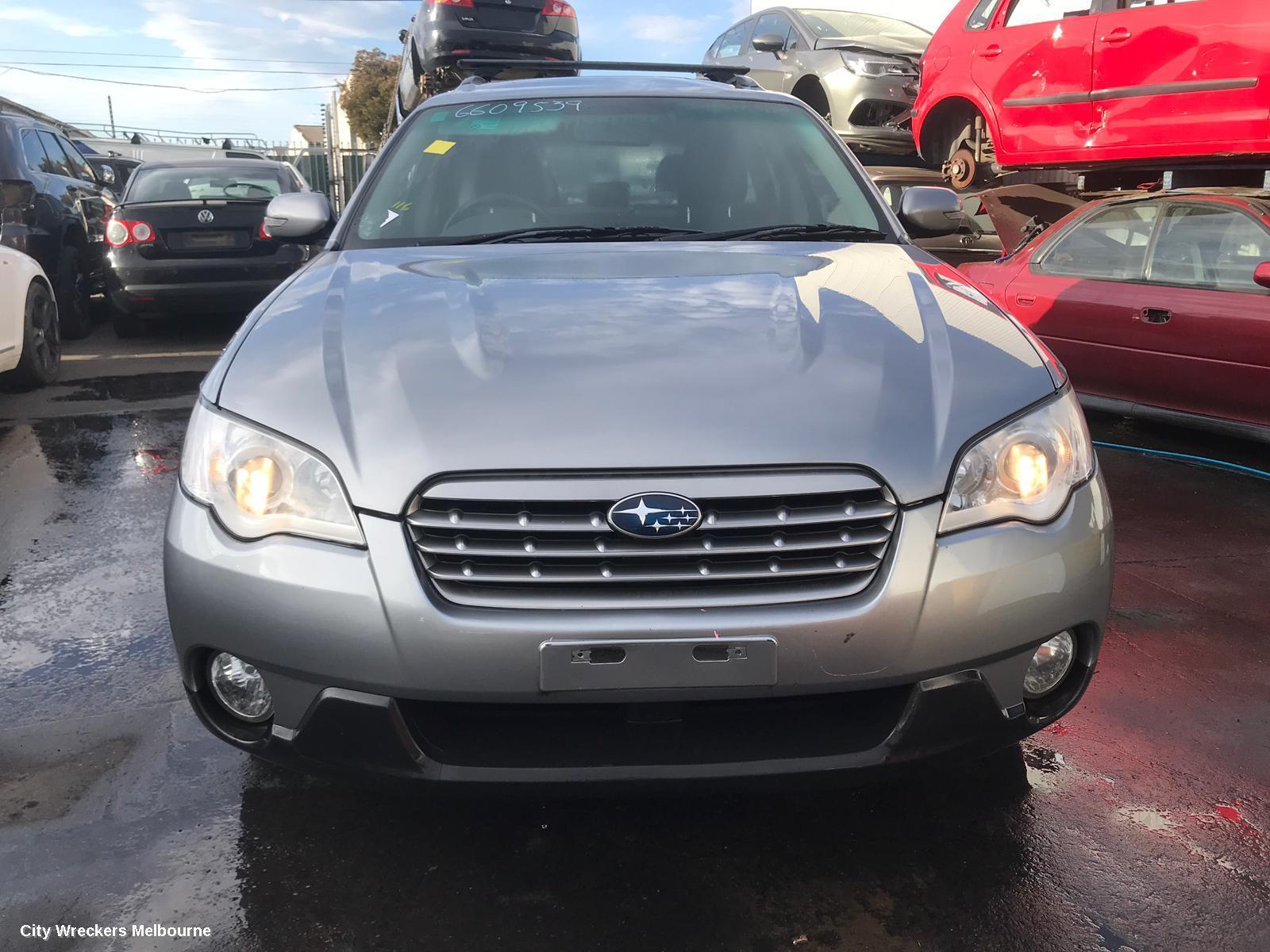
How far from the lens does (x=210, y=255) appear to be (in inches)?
349

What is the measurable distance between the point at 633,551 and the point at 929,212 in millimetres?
2026

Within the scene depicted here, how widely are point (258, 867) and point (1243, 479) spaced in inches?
188

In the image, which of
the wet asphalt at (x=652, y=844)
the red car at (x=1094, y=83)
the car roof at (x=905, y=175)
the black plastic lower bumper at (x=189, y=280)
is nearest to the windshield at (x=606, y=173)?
the wet asphalt at (x=652, y=844)

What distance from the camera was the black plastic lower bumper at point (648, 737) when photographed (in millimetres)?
1849

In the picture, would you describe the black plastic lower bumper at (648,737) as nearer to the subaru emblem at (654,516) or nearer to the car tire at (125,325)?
the subaru emblem at (654,516)

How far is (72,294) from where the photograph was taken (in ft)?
30.2

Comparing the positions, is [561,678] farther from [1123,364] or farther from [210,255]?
[210,255]

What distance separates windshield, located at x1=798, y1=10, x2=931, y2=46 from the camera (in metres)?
9.90

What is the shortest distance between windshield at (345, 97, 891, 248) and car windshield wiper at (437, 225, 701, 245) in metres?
0.02

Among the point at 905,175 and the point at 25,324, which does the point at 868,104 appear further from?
the point at 25,324

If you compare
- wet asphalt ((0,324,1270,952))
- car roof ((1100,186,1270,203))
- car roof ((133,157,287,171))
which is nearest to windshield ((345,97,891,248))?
wet asphalt ((0,324,1270,952))

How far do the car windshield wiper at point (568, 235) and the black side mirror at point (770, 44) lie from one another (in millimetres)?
7675

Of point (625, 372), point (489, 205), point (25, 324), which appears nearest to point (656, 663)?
point (625, 372)

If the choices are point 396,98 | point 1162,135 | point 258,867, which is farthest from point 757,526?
point 396,98
